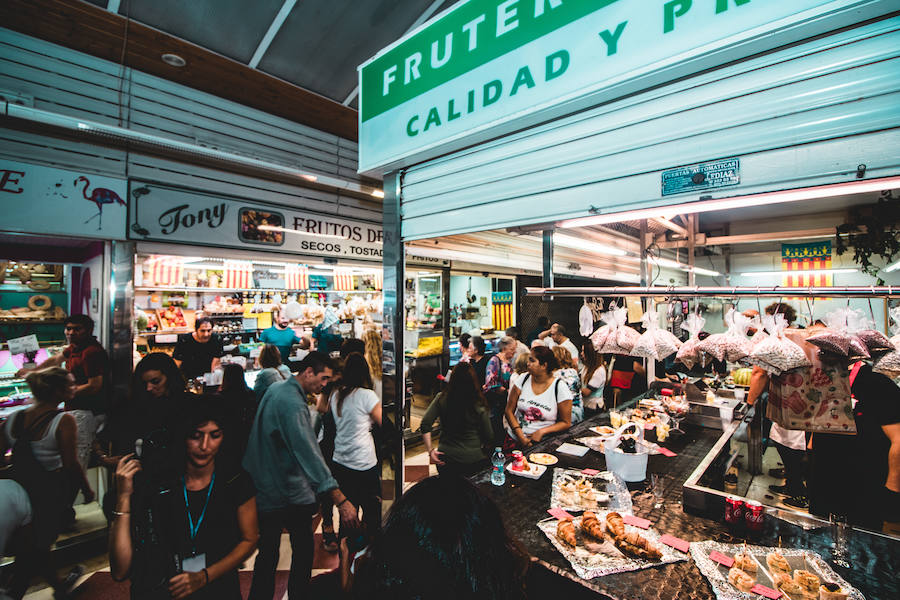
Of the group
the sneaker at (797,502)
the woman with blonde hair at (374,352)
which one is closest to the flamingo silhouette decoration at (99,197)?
the woman with blonde hair at (374,352)

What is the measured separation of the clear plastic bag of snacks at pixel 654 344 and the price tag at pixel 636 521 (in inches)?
54.7

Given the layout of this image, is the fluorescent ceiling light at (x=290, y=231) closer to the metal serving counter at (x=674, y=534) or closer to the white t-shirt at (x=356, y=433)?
the white t-shirt at (x=356, y=433)

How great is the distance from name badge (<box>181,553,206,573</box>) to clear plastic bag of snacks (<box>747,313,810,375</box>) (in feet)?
11.5

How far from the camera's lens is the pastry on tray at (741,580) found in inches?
65.2

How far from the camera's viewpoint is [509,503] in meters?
2.45

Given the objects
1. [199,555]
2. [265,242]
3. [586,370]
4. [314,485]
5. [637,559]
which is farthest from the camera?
[586,370]

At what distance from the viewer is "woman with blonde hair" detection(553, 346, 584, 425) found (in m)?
4.11

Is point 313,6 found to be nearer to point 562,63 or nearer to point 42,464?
point 562,63

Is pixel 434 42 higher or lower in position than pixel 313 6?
lower

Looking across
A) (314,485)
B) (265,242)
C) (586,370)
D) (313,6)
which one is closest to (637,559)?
(314,485)

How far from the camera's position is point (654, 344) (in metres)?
3.28

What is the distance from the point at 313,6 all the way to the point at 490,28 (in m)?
1.93

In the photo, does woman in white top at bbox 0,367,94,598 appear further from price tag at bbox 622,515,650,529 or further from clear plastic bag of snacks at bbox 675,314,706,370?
clear plastic bag of snacks at bbox 675,314,706,370

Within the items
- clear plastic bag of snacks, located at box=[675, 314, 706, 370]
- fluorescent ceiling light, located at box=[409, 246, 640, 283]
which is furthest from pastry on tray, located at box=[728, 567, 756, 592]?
fluorescent ceiling light, located at box=[409, 246, 640, 283]
